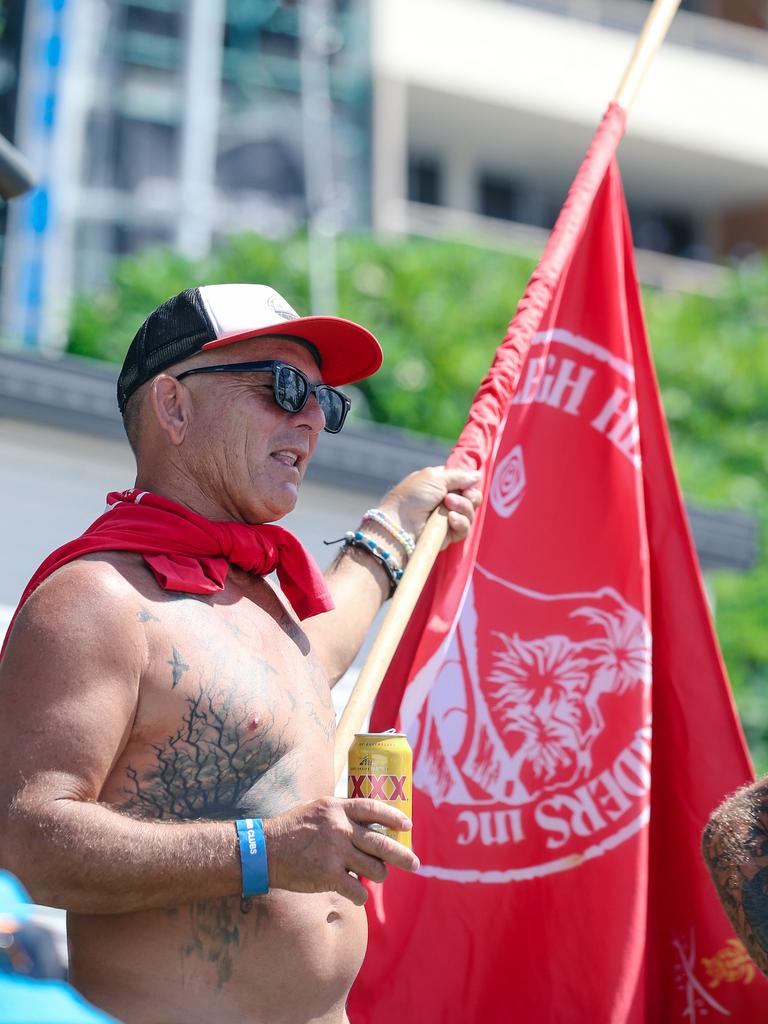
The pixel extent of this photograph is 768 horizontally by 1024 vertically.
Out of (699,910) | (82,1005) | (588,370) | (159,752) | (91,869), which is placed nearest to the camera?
(82,1005)

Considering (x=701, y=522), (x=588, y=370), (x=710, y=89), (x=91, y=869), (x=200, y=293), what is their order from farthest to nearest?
(x=710, y=89)
(x=701, y=522)
(x=588, y=370)
(x=200, y=293)
(x=91, y=869)

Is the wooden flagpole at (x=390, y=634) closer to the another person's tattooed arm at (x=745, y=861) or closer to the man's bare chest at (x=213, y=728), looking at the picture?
the man's bare chest at (x=213, y=728)

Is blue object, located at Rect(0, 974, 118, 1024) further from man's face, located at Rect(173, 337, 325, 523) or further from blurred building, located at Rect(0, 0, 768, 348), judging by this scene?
blurred building, located at Rect(0, 0, 768, 348)

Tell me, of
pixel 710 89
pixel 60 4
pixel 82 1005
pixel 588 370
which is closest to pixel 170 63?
pixel 60 4

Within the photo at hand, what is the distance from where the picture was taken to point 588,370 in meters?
4.13

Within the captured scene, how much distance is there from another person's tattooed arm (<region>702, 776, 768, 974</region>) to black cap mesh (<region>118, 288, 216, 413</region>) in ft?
4.63

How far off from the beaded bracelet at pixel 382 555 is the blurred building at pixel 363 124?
7.99 m

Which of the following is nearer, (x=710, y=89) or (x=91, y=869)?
(x=91, y=869)

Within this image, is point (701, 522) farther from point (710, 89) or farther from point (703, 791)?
point (710, 89)

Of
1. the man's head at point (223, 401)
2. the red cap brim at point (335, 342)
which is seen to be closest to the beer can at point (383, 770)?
the man's head at point (223, 401)

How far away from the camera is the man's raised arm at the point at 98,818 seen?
7.49ft

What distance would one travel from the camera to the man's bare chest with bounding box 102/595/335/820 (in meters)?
2.46

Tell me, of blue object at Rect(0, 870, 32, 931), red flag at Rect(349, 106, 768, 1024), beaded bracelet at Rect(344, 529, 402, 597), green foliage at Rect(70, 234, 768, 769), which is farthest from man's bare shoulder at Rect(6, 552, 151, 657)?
green foliage at Rect(70, 234, 768, 769)

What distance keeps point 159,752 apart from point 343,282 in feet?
38.2
